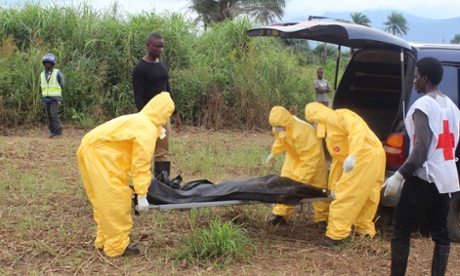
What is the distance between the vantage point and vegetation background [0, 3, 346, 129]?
1076 centimetres

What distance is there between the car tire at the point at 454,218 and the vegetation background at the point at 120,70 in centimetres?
641

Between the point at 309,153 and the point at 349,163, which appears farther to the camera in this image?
the point at 309,153

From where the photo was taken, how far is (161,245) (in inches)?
186

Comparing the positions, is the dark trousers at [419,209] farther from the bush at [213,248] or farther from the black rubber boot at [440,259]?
the bush at [213,248]

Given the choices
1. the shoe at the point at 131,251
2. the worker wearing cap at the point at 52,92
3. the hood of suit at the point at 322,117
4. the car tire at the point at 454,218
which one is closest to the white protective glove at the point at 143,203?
the shoe at the point at 131,251

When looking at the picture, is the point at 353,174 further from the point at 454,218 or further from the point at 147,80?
the point at 147,80

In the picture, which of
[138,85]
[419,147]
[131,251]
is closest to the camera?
[419,147]

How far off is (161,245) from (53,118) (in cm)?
585

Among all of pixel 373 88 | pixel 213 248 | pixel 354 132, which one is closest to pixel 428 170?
pixel 354 132

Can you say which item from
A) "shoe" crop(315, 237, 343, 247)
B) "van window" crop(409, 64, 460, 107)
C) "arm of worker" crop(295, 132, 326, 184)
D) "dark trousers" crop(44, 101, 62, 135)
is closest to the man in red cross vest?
"shoe" crop(315, 237, 343, 247)

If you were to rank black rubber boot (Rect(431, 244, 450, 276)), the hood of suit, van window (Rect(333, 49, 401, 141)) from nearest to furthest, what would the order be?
black rubber boot (Rect(431, 244, 450, 276)) < the hood of suit < van window (Rect(333, 49, 401, 141))

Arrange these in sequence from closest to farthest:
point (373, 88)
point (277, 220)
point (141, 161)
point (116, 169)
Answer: point (141, 161) → point (116, 169) → point (277, 220) → point (373, 88)

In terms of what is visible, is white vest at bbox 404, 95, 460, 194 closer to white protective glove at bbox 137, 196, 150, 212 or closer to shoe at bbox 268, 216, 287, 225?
shoe at bbox 268, 216, 287, 225

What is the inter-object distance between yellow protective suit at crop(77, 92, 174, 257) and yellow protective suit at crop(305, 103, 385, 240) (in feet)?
5.08
